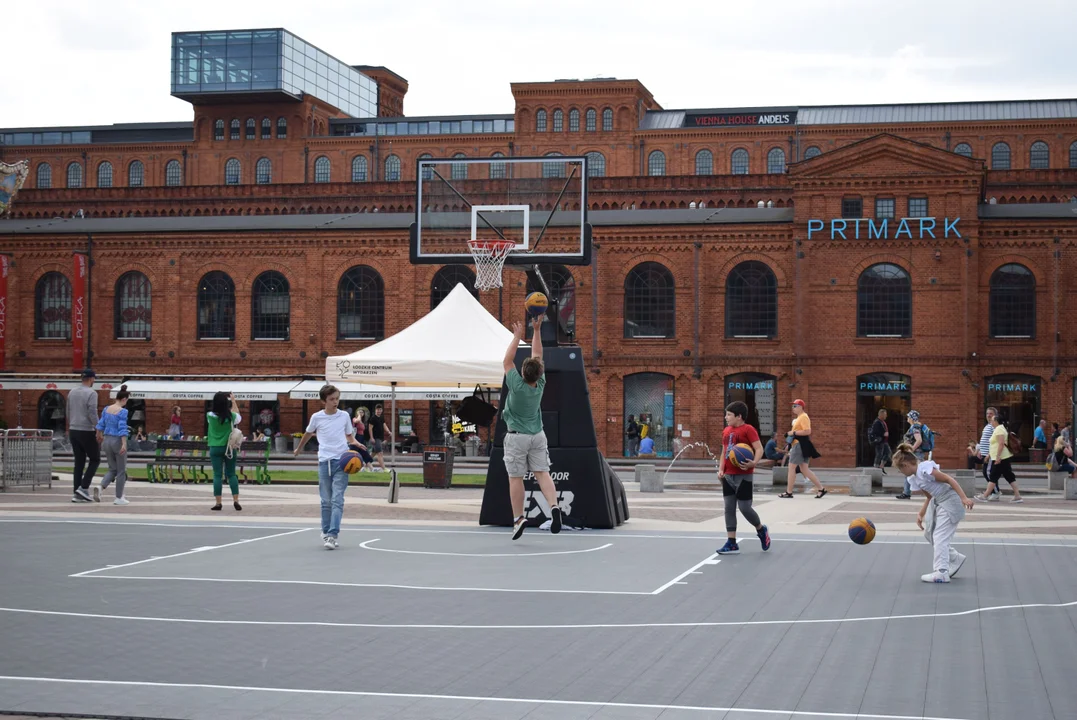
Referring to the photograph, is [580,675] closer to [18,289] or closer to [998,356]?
[998,356]

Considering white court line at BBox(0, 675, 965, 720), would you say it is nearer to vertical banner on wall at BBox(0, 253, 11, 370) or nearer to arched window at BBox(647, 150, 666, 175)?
vertical banner on wall at BBox(0, 253, 11, 370)

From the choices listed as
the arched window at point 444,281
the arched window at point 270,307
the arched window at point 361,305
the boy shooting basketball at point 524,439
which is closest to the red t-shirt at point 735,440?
the boy shooting basketball at point 524,439

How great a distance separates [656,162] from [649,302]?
21.6 meters

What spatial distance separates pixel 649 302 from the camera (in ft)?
141

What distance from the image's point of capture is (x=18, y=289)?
47156mm

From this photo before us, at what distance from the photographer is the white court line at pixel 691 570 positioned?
10.5 meters

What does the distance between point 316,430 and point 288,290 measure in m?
32.6

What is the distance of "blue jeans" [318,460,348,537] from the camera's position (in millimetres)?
13086

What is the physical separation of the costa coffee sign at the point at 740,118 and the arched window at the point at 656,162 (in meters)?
2.48

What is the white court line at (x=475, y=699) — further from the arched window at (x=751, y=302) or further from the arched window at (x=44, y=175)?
the arched window at (x=44, y=175)

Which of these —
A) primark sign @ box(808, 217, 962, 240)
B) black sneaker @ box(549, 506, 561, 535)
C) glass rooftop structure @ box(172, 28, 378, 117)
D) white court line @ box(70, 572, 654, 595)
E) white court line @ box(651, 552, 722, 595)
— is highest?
glass rooftop structure @ box(172, 28, 378, 117)

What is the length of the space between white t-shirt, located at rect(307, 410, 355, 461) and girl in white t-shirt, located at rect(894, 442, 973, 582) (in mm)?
5646

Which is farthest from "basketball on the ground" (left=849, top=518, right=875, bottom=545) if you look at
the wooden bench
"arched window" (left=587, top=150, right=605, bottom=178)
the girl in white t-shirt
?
"arched window" (left=587, top=150, right=605, bottom=178)

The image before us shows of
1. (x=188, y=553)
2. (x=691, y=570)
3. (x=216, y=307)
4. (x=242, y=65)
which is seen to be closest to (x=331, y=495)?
(x=188, y=553)
